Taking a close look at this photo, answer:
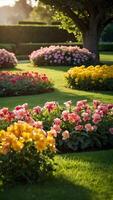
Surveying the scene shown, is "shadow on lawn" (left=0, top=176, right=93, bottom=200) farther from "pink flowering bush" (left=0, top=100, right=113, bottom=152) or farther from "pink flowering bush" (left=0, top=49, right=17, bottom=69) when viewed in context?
"pink flowering bush" (left=0, top=49, right=17, bottom=69)

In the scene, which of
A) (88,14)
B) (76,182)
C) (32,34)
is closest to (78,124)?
(76,182)

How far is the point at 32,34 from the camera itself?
122ft

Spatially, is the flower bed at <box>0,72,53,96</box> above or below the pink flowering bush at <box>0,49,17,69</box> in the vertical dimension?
below

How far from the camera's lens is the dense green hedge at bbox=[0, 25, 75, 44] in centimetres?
3538

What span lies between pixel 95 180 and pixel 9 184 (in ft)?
3.22

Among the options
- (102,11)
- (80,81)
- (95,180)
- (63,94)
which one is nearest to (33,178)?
(95,180)

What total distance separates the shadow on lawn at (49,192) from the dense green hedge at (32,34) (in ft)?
97.4

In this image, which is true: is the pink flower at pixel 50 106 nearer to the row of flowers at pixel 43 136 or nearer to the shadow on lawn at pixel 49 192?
the row of flowers at pixel 43 136

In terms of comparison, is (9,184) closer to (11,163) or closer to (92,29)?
(11,163)

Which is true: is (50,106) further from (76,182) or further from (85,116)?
(76,182)

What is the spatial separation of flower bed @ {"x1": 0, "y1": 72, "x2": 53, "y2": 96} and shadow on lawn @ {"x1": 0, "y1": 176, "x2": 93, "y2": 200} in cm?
764

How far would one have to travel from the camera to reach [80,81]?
14695 millimetres

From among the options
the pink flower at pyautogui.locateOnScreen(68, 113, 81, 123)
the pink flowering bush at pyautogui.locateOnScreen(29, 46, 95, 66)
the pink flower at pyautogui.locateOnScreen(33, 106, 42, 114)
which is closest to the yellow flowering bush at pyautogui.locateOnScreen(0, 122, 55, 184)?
the pink flower at pyautogui.locateOnScreen(68, 113, 81, 123)

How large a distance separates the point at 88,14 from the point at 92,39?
119cm
